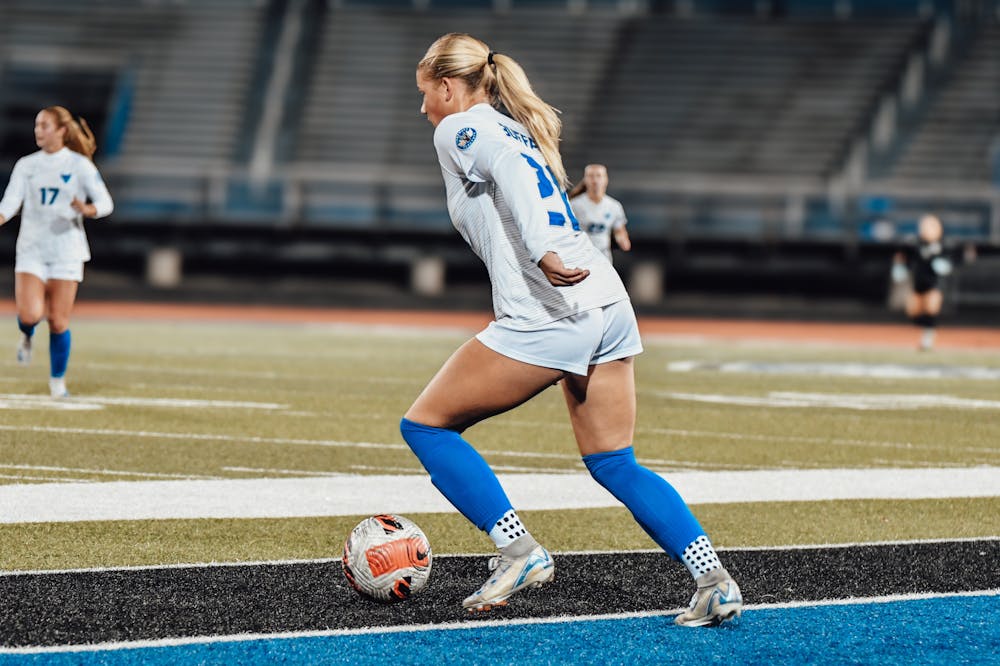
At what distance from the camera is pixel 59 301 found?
441 inches

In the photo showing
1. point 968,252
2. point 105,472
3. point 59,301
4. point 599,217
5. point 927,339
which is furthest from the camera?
point 968,252

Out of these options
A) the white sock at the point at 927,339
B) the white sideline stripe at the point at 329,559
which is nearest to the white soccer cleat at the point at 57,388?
the white sideline stripe at the point at 329,559

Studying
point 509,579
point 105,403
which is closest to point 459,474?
point 509,579

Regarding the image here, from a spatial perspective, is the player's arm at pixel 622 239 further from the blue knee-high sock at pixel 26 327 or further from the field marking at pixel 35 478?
the field marking at pixel 35 478

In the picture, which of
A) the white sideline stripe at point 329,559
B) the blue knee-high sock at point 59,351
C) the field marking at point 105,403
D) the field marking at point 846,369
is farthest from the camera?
the field marking at point 846,369

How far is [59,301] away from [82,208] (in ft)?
2.57

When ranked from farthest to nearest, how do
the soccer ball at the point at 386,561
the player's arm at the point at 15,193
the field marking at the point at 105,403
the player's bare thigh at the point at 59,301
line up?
the player's bare thigh at the point at 59,301 < the player's arm at the point at 15,193 < the field marking at the point at 105,403 < the soccer ball at the point at 386,561

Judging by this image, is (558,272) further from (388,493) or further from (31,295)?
(31,295)

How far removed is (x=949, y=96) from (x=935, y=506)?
2829 cm

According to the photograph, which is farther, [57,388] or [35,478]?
[57,388]

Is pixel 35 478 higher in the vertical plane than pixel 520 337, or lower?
lower

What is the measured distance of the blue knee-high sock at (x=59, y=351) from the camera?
11.3m

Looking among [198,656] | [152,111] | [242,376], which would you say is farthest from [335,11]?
[198,656]

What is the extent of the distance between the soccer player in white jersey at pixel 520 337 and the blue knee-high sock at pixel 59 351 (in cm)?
716
